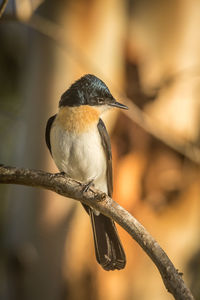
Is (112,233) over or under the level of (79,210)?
under

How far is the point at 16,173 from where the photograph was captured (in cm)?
310

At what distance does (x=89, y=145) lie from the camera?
4.25 meters

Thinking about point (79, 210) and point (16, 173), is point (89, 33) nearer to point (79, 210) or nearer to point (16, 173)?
point (79, 210)

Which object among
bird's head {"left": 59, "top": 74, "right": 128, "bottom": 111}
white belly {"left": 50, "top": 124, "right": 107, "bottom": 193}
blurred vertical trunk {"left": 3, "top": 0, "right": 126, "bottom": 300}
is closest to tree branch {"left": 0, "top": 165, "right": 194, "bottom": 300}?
white belly {"left": 50, "top": 124, "right": 107, "bottom": 193}

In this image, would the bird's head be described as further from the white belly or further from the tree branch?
the tree branch

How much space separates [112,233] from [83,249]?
6.40ft

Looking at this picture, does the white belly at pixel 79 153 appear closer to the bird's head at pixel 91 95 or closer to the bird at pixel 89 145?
the bird at pixel 89 145

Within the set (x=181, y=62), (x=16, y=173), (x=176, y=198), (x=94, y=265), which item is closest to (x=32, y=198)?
(x=94, y=265)

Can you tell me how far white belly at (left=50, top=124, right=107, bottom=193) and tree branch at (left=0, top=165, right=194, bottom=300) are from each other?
2.83 ft

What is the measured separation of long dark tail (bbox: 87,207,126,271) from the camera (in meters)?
3.96

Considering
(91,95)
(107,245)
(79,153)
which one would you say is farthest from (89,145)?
(107,245)

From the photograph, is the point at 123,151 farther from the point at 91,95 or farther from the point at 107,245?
the point at 107,245

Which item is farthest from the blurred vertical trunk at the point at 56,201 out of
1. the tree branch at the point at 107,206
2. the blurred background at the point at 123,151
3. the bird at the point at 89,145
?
the tree branch at the point at 107,206

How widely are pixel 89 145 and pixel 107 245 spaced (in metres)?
0.82
